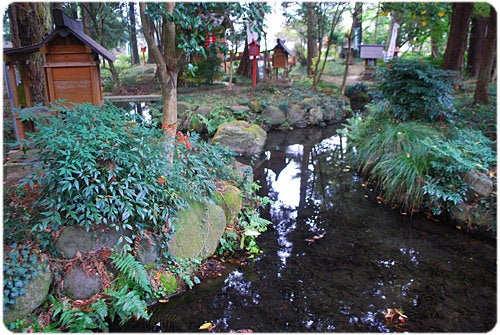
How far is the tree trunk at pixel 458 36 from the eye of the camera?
1048 cm

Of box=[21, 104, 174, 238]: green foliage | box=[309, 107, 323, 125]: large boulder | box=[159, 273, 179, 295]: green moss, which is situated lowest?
box=[159, 273, 179, 295]: green moss

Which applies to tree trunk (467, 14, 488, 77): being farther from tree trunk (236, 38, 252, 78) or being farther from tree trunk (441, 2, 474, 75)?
tree trunk (236, 38, 252, 78)

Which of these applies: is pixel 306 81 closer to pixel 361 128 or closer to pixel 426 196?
pixel 361 128

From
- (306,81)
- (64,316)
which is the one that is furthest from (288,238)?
(306,81)

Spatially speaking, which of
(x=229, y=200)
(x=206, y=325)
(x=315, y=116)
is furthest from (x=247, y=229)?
(x=315, y=116)

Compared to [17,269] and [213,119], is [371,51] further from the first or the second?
[17,269]

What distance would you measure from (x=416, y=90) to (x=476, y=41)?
8.04 metres

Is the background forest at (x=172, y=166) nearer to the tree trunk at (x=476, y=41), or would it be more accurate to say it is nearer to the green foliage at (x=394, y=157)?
the green foliage at (x=394, y=157)

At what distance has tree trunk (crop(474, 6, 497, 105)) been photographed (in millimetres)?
8284

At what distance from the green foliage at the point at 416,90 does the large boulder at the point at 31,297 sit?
282 inches

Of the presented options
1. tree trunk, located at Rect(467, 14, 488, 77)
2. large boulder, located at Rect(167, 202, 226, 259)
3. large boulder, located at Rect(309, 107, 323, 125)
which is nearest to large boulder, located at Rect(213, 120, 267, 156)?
large boulder, located at Rect(309, 107, 323, 125)

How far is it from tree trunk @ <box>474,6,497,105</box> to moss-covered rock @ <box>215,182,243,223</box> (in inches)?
274

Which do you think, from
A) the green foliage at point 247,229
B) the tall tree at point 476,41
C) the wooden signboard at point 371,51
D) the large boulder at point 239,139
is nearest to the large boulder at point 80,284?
the green foliage at point 247,229

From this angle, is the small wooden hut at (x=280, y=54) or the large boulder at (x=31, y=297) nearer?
the large boulder at (x=31, y=297)
